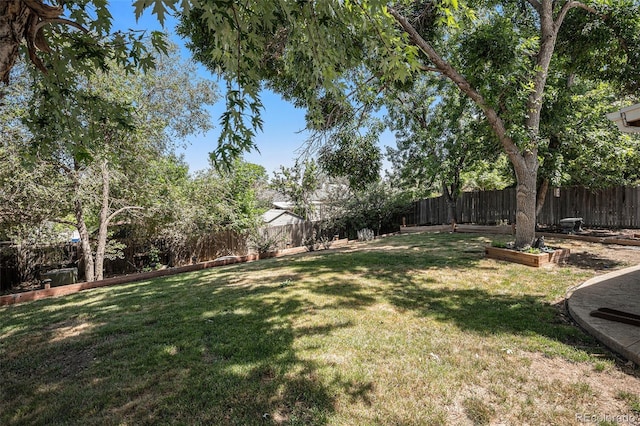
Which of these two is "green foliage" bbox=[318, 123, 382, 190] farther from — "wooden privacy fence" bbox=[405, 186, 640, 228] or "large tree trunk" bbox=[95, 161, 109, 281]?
"wooden privacy fence" bbox=[405, 186, 640, 228]

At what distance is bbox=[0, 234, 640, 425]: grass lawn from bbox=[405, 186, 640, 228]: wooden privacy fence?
7.44m

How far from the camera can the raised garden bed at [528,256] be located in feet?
20.0

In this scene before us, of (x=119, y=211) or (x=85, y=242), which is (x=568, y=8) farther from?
(x=85, y=242)

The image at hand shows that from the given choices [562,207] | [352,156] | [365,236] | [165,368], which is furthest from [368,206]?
[165,368]

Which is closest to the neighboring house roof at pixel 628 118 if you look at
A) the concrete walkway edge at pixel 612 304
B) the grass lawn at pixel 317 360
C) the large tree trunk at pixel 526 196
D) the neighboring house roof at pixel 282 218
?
the concrete walkway edge at pixel 612 304

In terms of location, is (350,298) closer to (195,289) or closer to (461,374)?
(461,374)

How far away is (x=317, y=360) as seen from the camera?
8.93 feet

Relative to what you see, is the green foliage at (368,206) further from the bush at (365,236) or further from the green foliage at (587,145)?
the green foliage at (587,145)

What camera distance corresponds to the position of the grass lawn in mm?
2102

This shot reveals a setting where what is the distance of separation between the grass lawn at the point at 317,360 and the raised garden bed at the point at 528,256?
982mm

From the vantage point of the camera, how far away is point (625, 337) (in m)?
2.89

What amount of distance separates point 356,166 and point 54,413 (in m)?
7.05

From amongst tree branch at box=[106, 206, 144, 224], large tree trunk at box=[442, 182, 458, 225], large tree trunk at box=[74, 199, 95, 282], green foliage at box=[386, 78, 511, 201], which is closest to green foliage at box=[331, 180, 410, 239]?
green foliage at box=[386, 78, 511, 201]

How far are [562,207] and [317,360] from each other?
12400 millimetres
